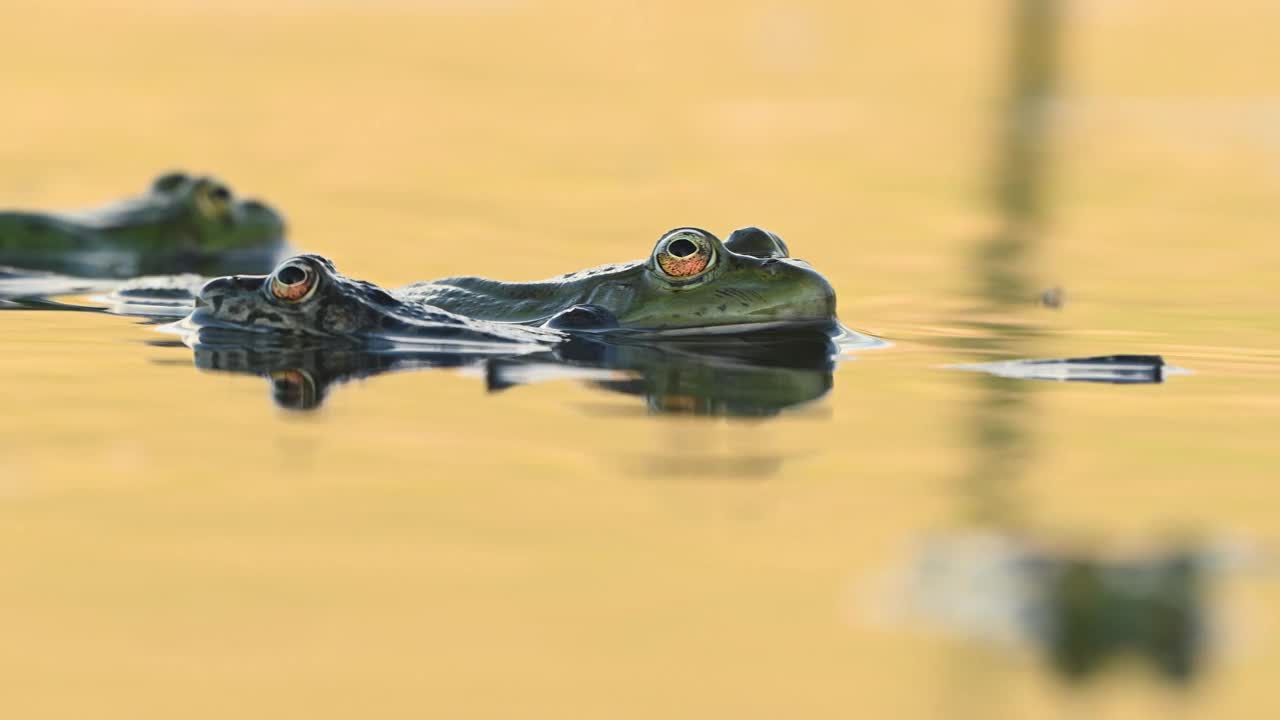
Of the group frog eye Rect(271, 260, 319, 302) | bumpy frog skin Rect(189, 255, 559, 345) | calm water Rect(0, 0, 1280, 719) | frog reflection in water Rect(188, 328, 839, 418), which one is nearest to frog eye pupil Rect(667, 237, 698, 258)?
frog reflection in water Rect(188, 328, 839, 418)

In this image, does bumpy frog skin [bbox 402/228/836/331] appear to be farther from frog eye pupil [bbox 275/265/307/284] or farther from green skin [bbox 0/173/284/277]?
green skin [bbox 0/173/284/277]

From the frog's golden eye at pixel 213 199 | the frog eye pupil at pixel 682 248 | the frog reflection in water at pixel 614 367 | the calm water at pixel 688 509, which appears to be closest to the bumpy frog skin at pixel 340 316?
the frog reflection in water at pixel 614 367

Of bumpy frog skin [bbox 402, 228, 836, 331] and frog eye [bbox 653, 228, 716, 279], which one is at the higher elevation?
frog eye [bbox 653, 228, 716, 279]

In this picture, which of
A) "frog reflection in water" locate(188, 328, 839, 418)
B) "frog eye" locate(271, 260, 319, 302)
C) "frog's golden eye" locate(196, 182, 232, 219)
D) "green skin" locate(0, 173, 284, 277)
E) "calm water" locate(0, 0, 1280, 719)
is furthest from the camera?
"frog's golden eye" locate(196, 182, 232, 219)

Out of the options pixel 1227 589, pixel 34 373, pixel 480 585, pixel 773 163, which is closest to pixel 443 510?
pixel 480 585

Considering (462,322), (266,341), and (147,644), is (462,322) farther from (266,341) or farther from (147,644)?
(147,644)

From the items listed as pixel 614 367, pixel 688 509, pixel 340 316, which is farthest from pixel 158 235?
pixel 688 509
